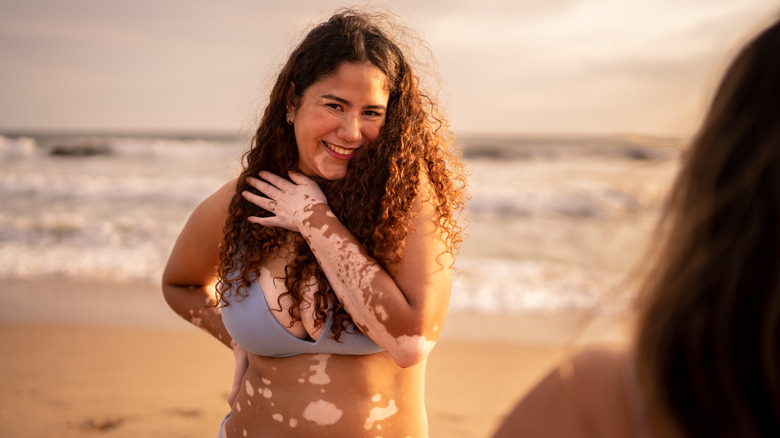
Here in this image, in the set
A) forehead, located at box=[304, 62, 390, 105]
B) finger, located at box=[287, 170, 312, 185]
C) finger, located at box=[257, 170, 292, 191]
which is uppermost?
forehead, located at box=[304, 62, 390, 105]

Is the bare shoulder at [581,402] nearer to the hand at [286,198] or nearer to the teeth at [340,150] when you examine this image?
the hand at [286,198]

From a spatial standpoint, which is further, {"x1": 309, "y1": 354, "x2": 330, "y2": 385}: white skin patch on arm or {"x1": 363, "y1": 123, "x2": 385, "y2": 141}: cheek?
{"x1": 363, "y1": 123, "x2": 385, "y2": 141}: cheek

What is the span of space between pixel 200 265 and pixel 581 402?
1.97 metres

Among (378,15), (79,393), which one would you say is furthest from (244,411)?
(79,393)

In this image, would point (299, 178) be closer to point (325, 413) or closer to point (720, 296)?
point (325, 413)

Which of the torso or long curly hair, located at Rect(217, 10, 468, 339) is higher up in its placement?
long curly hair, located at Rect(217, 10, 468, 339)

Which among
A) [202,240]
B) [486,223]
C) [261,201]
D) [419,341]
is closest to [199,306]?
[202,240]

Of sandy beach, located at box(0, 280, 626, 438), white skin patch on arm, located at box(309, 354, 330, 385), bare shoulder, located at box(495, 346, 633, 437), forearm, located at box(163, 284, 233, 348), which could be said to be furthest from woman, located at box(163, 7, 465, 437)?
sandy beach, located at box(0, 280, 626, 438)

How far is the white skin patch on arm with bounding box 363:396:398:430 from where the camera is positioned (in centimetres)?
199

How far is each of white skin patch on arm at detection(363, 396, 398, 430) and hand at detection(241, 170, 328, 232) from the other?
69 cm

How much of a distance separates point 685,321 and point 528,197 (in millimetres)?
11928

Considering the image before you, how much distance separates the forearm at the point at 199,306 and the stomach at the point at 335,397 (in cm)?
45

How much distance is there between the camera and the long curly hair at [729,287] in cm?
68

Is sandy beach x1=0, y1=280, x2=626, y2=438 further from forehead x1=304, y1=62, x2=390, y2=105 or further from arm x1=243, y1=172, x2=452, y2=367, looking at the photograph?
forehead x1=304, y1=62, x2=390, y2=105
